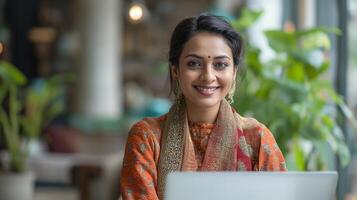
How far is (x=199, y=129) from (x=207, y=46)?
19 centimetres

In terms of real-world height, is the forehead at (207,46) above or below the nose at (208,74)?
above

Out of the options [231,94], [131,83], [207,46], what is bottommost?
[131,83]

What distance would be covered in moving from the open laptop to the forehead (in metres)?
0.28

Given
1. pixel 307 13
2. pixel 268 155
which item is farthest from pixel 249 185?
pixel 307 13

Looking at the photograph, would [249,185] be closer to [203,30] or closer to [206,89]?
[206,89]

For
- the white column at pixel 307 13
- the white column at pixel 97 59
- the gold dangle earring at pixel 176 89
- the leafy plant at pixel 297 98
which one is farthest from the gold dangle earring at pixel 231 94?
the white column at pixel 97 59

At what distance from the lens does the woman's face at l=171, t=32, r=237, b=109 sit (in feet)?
4.73

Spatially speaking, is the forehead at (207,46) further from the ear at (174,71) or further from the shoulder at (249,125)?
the shoulder at (249,125)

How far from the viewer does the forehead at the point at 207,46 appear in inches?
56.8

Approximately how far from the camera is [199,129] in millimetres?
1502

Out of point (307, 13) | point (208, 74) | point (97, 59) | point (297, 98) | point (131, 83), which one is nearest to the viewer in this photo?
point (208, 74)

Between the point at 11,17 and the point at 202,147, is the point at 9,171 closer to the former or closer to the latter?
the point at 202,147

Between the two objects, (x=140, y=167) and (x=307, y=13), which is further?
(x=307, y=13)

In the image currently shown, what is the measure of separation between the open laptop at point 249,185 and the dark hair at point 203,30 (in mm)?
303
